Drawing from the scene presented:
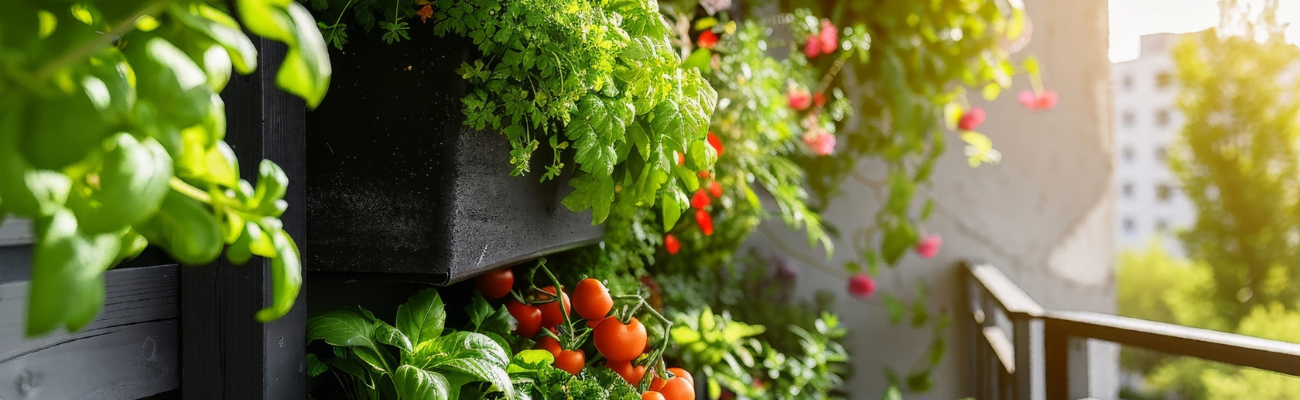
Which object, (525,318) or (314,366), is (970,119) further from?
(314,366)

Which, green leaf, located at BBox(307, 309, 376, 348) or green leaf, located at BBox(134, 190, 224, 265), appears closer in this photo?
green leaf, located at BBox(134, 190, 224, 265)

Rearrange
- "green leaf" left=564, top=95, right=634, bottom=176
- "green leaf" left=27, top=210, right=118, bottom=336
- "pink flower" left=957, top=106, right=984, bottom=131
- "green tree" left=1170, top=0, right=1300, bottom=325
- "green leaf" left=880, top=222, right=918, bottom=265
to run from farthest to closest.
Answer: "green tree" left=1170, top=0, right=1300, bottom=325, "green leaf" left=880, top=222, right=918, bottom=265, "pink flower" left=957, top=106, right=984, bottom=131, "green leaf" left=564, top=95, right=634, bottom=176, "green leaf" left=27, top=210, right=118, bottom=336

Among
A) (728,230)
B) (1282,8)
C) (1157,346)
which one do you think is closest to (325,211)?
(728,230)

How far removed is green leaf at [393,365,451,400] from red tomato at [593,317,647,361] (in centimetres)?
31

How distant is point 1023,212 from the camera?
9.21 ft

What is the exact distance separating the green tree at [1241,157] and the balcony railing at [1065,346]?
154 inches

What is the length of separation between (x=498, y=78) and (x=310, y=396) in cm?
39

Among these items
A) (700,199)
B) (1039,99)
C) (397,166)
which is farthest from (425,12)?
(1039,99)

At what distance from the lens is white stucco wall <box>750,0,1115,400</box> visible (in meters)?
2.70

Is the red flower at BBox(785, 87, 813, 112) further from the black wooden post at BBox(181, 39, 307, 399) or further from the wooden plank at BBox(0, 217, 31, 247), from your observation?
the wooden plank at BBox(0, 217, 31, 247)

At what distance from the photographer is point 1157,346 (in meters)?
1.34

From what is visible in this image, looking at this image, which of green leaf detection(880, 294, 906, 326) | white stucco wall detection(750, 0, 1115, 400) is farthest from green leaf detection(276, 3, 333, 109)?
green leaf detection(880, 294, 906, 326)

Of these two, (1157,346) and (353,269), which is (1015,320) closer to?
(1157,346)

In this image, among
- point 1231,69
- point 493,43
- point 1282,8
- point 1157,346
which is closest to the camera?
point 493,43
